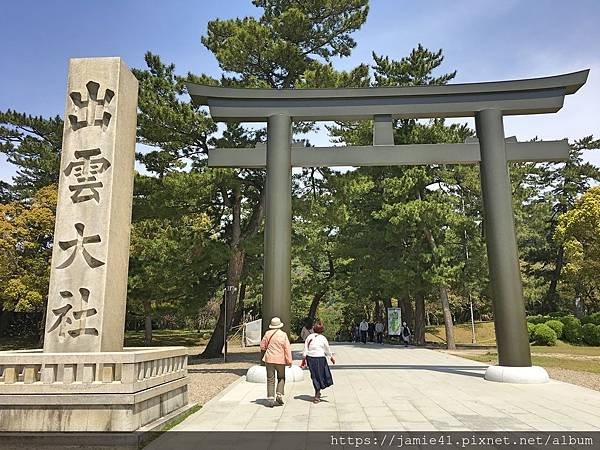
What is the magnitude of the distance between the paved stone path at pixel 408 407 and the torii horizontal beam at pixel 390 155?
5.34 m

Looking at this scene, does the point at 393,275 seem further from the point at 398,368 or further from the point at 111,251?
the point at 111,251

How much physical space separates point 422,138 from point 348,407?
1598 cm

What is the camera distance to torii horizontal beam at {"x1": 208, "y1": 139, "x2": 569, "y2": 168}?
10.9 meters

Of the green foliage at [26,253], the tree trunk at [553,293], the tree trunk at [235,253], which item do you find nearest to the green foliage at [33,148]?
the green foliage at [26,253]

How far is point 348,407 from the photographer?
733 cm

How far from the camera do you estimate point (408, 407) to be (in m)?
7.29

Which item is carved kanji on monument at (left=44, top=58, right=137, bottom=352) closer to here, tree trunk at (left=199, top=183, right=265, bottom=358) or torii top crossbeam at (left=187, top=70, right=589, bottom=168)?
torii top crossbeam at (left=187, top=70, right=589, bottom=168)

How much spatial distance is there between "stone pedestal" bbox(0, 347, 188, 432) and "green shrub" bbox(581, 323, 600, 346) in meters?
25.4

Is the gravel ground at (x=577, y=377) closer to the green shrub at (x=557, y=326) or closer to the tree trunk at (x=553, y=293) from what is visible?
the green shrub at (x=557, y=326)

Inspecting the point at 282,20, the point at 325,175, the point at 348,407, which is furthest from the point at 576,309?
the point at 348,407

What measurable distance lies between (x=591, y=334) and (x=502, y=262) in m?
18.1

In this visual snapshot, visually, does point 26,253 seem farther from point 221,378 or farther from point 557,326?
point 557,326

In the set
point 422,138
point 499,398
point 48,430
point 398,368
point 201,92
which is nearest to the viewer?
point 48,430

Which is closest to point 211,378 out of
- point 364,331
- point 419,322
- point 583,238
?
point 364,331
